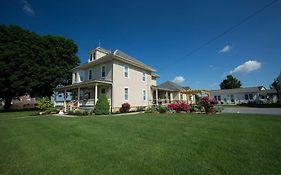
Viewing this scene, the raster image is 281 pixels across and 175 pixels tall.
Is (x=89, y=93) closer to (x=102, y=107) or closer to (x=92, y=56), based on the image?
(x=92, y=56)

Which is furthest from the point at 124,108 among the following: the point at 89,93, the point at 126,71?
the point at 89,93

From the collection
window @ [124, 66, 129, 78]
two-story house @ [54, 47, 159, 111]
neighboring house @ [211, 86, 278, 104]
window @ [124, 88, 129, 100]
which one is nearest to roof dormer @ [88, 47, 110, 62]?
two-story house @ [54, 47, 159, 111]

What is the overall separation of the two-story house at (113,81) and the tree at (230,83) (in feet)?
197

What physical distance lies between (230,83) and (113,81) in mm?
69198

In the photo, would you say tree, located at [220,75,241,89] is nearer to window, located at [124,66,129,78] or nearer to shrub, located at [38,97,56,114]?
window, located at [124,66,129,78]

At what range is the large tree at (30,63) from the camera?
85.0 ft

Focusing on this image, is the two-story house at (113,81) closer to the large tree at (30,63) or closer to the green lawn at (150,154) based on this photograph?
the large tree at (30,63)

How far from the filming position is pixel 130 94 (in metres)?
21.1

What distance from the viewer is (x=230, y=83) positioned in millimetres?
71625

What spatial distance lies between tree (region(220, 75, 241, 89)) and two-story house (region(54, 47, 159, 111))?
5998cm

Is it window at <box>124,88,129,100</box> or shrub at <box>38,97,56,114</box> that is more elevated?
window at <box>124,88,129,100</box>

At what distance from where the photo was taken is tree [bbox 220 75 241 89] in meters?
70.8

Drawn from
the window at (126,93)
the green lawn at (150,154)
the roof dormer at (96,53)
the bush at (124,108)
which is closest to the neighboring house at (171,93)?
the window at (126,93)

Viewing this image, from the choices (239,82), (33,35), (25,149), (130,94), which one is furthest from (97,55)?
(239,82)
